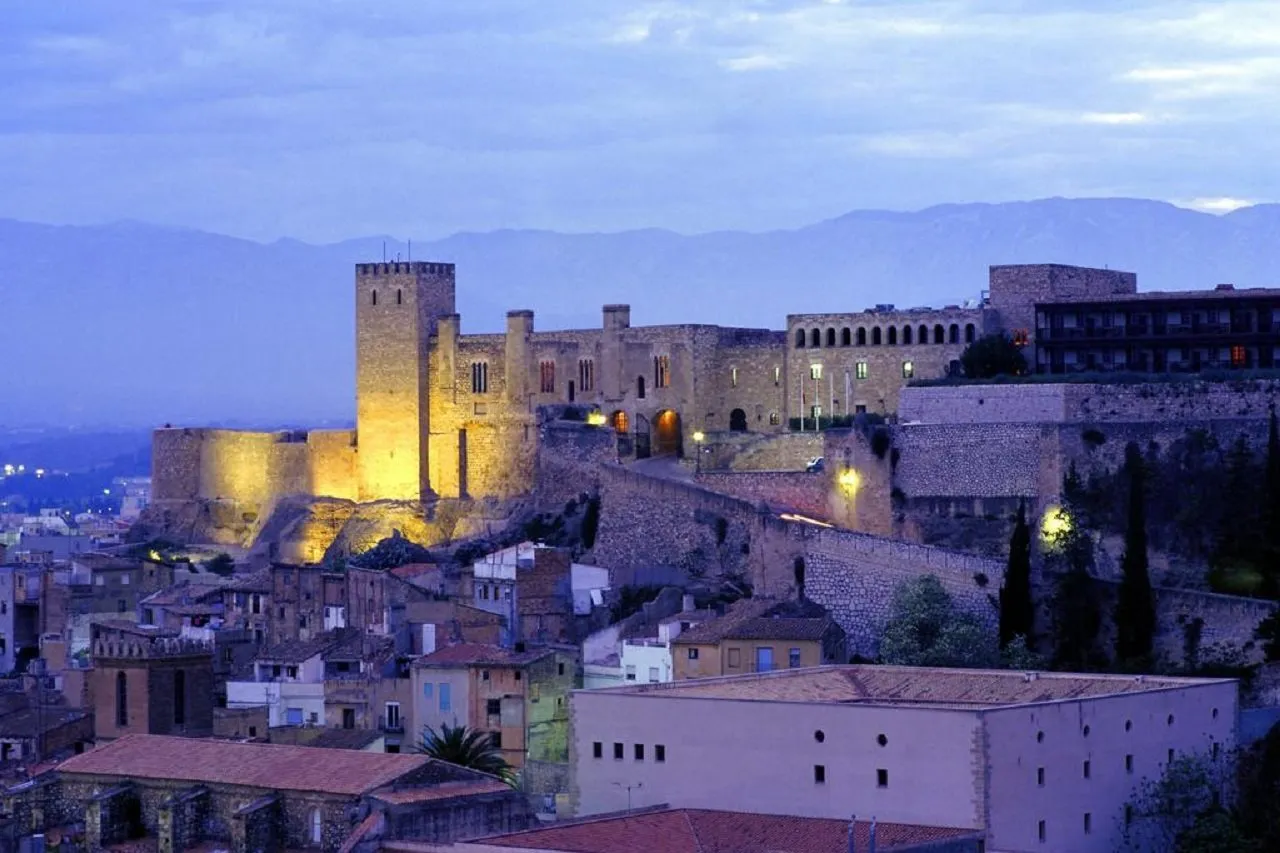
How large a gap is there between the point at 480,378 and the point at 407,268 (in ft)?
12.4

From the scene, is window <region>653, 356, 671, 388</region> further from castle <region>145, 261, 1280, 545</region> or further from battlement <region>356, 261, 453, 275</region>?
battlement <region>356, 261, 453, 275</region>

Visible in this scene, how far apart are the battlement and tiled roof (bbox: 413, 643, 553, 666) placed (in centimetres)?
2558

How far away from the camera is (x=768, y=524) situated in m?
65.3

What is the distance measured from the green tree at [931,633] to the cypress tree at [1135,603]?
2408mm

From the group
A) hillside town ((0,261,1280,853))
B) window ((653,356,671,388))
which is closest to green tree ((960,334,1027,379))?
hillside town ((0,261,1280,853))

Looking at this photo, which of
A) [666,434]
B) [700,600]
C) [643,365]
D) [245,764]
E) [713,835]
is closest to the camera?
[713,835]

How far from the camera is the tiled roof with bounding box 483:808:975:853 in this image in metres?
41.1

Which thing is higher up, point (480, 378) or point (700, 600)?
point (480, 378)

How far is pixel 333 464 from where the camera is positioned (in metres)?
86.2

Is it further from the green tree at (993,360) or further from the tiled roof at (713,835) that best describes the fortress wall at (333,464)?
the tiled roof at (713,835)

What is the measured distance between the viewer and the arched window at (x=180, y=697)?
180 feet

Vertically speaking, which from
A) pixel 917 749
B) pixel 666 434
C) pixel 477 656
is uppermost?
pixel 666 434

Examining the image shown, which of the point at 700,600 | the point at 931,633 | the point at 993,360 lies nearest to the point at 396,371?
the point at 993,360

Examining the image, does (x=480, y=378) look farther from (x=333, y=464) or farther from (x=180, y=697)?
(x=180, y=697)
